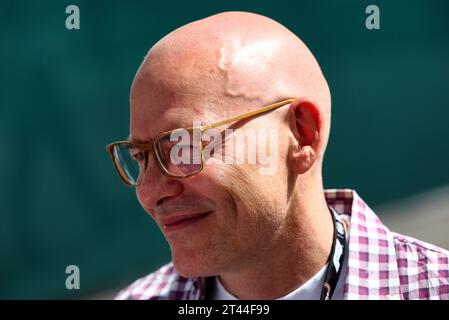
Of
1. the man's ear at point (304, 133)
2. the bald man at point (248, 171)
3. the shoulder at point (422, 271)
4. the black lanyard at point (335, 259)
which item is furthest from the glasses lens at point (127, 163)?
the shoulder at point (422, 271)

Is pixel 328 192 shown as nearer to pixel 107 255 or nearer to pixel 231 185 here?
pixel 231 185

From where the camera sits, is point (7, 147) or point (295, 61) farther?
point (7, 147)

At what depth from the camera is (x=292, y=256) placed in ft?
6.86

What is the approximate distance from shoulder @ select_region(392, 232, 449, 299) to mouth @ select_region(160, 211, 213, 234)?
71cm

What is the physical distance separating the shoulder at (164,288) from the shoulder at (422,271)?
0.76 metres

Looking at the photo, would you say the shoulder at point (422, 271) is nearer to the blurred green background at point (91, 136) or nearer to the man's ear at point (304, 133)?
the man's ear at point (304, 133)

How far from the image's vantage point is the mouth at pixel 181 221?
192 centimetres

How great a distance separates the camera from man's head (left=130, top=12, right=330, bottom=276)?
1.89 metres

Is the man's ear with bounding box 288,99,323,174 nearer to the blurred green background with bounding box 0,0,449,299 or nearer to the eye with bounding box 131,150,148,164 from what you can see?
the eye with bounding box 131,150,148,164

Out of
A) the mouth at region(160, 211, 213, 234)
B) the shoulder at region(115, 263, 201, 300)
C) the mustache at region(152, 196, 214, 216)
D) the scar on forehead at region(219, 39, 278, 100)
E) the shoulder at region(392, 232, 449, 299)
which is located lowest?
the shoulder at region(115, 263, 201, 300)

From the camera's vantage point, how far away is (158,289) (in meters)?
2.51

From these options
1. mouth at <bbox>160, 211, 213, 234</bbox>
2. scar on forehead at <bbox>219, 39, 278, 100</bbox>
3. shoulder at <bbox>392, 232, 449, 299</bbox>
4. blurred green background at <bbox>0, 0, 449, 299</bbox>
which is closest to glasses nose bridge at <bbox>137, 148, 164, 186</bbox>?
mouth at <bbox>160, 211, 213, 234</bbox>
